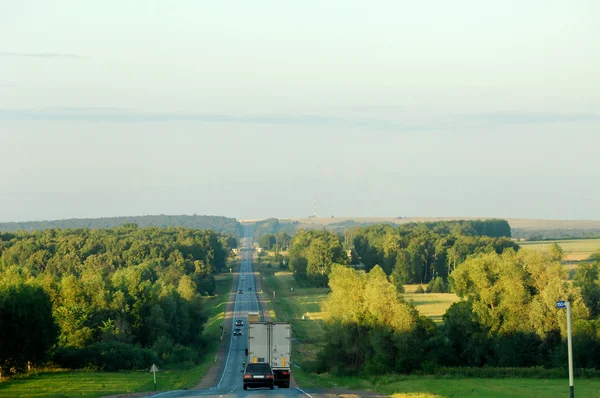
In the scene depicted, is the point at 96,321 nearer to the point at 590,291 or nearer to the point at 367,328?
the point at 367,328

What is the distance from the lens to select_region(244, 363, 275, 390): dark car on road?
2128 inches

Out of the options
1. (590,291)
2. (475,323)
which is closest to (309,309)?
(475,323)

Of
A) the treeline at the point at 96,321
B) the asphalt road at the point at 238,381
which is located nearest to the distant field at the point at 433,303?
the asphalt road at the point at 238,381

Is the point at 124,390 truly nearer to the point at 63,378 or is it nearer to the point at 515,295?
the point at 63,378

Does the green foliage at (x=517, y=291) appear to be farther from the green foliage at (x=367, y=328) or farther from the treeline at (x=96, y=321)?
the treeline at (x=96, y=321)

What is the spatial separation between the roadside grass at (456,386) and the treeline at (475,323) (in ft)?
17.7

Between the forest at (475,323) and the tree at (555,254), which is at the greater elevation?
the tree at (555,254)

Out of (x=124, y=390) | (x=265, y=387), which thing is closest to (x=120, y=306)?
(x=124, y=390)

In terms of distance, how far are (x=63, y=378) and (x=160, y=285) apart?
4900cm

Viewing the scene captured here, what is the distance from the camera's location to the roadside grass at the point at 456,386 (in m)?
51.5

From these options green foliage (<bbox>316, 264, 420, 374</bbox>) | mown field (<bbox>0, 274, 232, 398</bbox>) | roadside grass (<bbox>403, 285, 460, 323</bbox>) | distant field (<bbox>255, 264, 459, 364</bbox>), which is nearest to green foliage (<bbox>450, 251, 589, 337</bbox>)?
distant field (<bbox>255, 264, 459, 364</bbox>)

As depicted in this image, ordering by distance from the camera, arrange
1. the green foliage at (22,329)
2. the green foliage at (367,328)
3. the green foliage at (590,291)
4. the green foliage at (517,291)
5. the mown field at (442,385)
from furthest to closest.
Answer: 1. the green foliage at (590,291)
2. the green foliage at (517,291)
3. the green foliage at (367,328)
4. the green foliage at (22,329)
5. the mown field at (442,385)

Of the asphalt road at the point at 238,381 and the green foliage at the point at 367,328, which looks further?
the green foliage at the point at 367,328

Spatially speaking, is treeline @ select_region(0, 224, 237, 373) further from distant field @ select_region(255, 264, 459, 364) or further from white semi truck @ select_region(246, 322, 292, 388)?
white semi truck @ select_region(246, 322, 292, 388)
